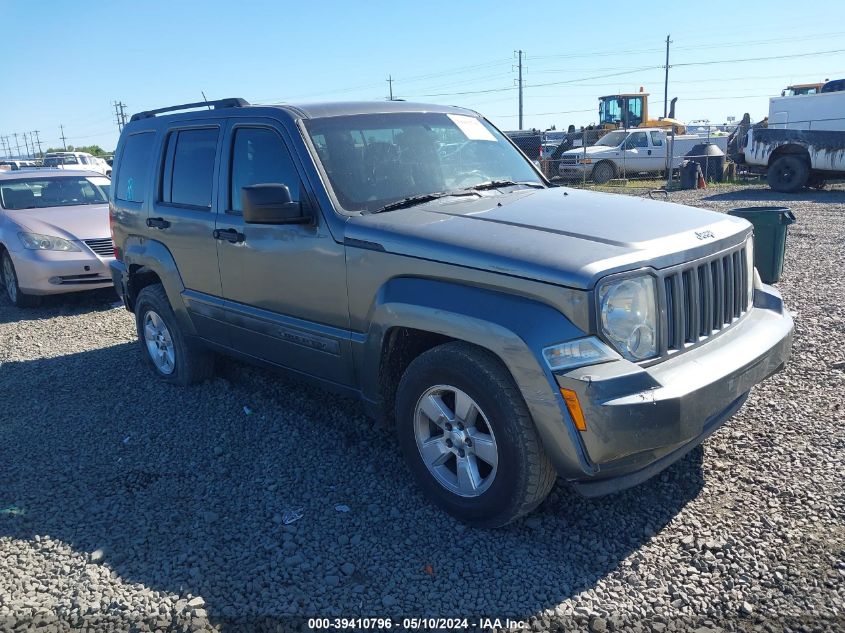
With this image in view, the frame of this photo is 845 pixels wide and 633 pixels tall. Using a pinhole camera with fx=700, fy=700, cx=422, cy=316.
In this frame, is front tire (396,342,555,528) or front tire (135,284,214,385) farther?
front tire (135,284,214,385)

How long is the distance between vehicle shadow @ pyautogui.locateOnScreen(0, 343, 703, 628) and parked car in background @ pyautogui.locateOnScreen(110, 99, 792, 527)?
0.26m

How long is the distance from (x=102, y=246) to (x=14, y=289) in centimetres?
129

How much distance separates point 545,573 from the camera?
305 centimetres

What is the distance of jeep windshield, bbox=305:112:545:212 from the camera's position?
397 cm

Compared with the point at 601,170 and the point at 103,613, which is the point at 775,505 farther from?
the point at 601,170

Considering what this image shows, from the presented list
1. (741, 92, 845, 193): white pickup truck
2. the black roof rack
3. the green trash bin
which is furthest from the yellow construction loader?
the black roof rack

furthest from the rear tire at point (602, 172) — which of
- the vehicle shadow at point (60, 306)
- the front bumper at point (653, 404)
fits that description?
the front bumper at point (653, 404)

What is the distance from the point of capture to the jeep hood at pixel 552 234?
116 inches

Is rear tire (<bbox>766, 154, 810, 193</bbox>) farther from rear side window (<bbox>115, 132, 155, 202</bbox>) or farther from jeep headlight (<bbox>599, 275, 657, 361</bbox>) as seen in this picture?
jeep headlight (<bbox>599, 275, 657, 361</bbox>)

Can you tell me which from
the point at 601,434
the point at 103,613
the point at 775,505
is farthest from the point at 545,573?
the point at 103,613

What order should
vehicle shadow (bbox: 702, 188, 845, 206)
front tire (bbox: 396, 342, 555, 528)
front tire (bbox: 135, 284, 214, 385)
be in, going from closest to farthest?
front tire (bbox: 396, 342, 555, 528) < front tire (bbox: 135, 284, 214, 385) < vehicle shadow (bbox: 702, 188, 845, 206)

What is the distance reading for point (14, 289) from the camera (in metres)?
8.88

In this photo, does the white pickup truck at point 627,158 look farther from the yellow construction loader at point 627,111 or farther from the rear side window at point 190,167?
the rear side window at point 190,167

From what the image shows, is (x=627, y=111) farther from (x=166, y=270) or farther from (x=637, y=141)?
(x=166, y=270)
